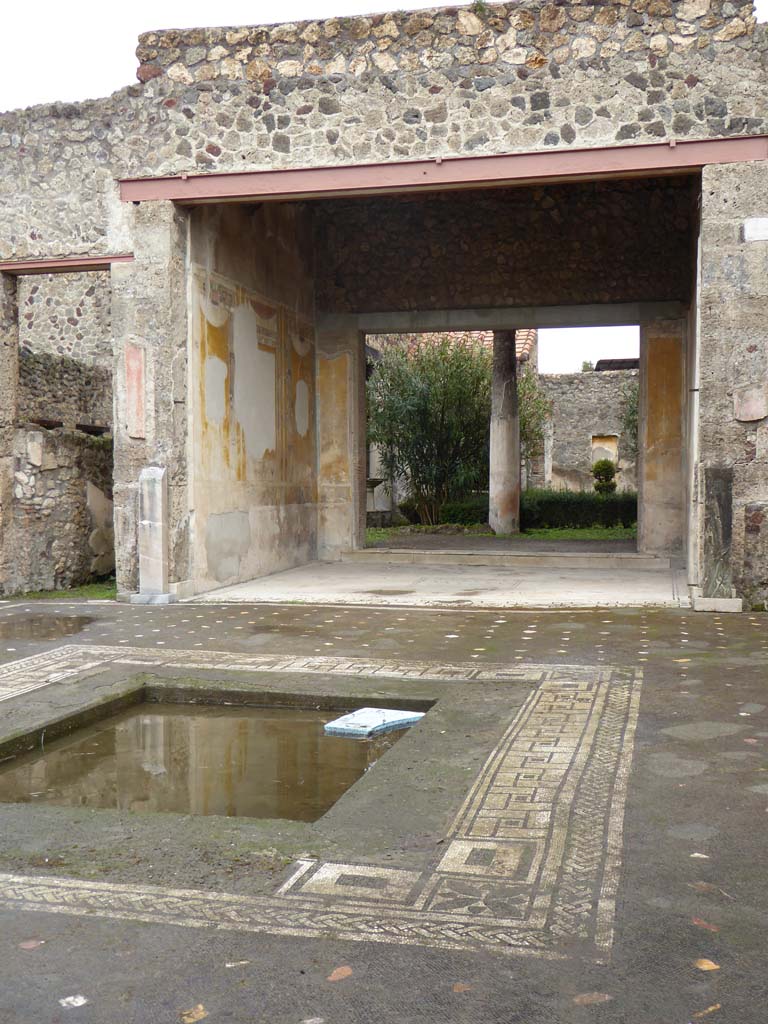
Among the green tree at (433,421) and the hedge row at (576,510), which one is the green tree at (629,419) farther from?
the green tree at (433,421)

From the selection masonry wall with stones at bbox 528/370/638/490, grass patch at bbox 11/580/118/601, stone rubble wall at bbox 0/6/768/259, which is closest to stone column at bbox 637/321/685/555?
stone rubble wall at bbox 0/6/768/259

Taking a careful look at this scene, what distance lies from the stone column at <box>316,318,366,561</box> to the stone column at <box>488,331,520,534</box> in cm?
584

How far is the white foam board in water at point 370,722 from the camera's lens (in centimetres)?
449

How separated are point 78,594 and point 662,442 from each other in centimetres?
638

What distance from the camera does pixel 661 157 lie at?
7.87 meters

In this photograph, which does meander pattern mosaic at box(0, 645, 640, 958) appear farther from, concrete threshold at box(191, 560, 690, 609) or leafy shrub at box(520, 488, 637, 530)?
leafy shrub at box(520, 488, 637, 530)

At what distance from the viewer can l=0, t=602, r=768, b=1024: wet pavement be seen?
7.06 feet

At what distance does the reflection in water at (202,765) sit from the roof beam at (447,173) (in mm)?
4912

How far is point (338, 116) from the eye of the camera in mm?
8406

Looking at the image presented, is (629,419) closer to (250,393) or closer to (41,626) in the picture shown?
(250,393)

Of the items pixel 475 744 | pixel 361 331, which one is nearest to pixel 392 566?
pixel 361 331

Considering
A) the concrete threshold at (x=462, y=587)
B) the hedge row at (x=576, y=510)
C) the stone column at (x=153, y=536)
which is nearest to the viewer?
the concrete threshold at (x=462, y=587)

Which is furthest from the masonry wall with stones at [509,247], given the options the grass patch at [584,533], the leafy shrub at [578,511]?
the leafy shrub at [578,511]

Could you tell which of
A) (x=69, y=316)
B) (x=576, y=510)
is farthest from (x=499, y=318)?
(x=576, y=510)
